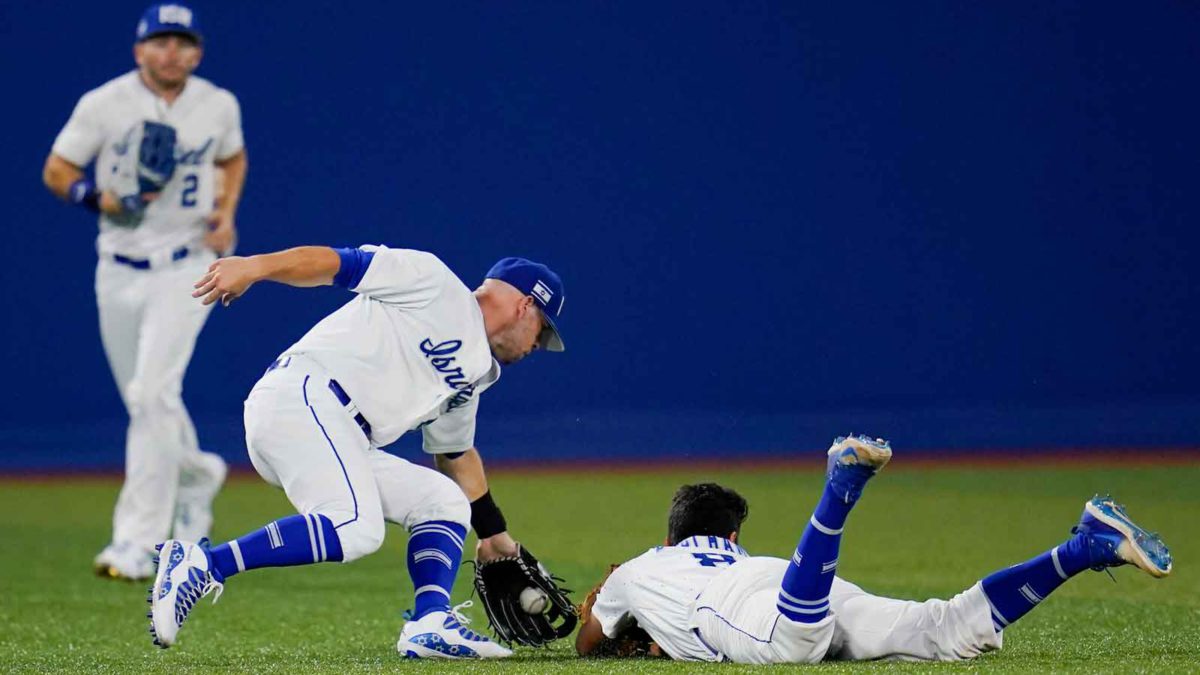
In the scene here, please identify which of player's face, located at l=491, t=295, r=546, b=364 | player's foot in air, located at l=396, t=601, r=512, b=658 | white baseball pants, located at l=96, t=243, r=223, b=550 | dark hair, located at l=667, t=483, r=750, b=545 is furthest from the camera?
white baseball pants, located at l=96, t=243, r=223, b=550

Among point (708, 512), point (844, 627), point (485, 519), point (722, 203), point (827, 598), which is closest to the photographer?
point (827, 598)

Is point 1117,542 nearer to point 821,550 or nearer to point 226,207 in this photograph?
point 821,550

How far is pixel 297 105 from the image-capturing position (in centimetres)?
1258

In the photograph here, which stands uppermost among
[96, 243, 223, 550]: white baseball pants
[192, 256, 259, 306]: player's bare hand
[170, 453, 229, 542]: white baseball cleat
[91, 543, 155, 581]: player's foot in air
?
[192, 256, 259, 306]: player's bare hand

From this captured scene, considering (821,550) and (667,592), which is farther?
(667,592)

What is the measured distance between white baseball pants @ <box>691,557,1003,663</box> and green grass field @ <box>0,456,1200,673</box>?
3.6 inches

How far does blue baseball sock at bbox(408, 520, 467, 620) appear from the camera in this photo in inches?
189

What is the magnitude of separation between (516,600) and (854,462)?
4.74 feet

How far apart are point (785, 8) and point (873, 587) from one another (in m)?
6.93

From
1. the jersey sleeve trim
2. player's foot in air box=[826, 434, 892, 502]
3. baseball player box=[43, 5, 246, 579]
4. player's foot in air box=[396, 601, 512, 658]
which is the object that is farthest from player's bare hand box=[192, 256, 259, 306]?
baseball player box=[43, 5, 246, 579]

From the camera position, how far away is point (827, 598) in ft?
13.6

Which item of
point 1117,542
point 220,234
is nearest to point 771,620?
point 1117,542

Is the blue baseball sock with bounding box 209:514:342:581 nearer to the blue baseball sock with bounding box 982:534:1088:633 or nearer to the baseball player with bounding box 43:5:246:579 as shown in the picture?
the blue baseball sock with bounding box 982:534:1088:633

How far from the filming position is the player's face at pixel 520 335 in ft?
16.0
